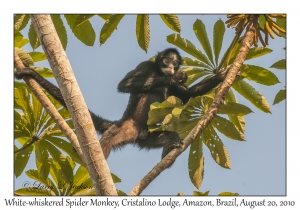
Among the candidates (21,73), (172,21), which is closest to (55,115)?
(21,73)

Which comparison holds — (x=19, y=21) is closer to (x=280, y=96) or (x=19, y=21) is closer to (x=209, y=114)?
(x=209, y=114)

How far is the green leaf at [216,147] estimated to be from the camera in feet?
26.1

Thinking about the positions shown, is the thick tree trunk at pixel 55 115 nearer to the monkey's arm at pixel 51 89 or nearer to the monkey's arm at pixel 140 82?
the monkey's arm at pixel 51 89

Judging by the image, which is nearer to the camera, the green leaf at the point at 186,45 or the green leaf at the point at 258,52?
the green leaf at the point at 258,52

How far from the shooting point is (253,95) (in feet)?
26.6

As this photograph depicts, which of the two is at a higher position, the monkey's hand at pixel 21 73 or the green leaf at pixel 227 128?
the monkey's hand at pixel 21 73

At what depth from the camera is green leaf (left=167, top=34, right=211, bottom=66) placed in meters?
8.28

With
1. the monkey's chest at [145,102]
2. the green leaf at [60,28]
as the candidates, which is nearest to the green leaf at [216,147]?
the monkey's chest at [145,102]

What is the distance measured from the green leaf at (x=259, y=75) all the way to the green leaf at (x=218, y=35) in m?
0.60

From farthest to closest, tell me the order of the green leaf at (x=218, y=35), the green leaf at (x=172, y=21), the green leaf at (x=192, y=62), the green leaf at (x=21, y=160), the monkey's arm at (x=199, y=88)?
the green leaf at (x=192, y=62)
the monkey's arm at (x=199, y=88)
the green leaf at (x=218, y=35)
the green leaf at (x=21, y=160)
the green leaf at (x=172, y=21)

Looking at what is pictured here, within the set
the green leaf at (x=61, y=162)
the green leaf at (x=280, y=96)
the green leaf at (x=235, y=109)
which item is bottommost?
the green leaf at (x=61, y=162)

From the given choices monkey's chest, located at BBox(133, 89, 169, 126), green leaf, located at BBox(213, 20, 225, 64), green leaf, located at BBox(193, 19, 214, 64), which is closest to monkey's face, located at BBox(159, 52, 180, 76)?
monkey's chest, located at BBox(133, 89, 169, 126)
